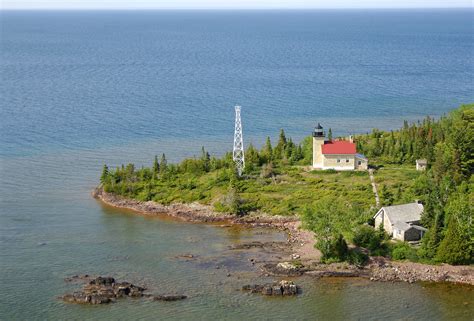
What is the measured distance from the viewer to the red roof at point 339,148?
255ft

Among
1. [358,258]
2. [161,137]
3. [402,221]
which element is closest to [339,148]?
[402,221]

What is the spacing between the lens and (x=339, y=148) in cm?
7812

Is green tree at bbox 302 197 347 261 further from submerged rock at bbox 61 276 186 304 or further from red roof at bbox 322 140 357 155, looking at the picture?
red roof at bbox 322 140 357 155

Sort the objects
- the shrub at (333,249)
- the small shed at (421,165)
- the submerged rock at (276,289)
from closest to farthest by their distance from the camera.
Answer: the submerged rock at (276,289) → the shrub at (333,249) → the small shed at (421,165)

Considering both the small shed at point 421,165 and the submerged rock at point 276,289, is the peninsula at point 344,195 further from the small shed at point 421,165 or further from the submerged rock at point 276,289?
the submerged rock at point 276,289

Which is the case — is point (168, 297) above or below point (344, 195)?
below

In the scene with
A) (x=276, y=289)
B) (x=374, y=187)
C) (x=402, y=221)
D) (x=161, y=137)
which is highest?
(x=161, y=137)

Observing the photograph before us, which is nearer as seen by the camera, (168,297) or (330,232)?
(168,297)

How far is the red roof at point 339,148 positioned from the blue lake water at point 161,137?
15.0 meters

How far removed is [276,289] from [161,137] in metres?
49.8

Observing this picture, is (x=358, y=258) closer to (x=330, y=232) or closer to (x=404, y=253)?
(x=330, y=232)

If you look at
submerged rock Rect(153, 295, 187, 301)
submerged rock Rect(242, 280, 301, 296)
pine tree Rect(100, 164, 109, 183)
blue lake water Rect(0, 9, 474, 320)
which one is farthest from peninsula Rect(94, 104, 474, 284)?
submerged rock Rect(153, 295, 187, 301)

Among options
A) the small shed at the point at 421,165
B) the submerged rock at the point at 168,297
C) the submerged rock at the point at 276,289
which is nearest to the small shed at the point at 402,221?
the submerged rock at the point at 276,289

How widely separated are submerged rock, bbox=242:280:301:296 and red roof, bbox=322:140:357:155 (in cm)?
2525
